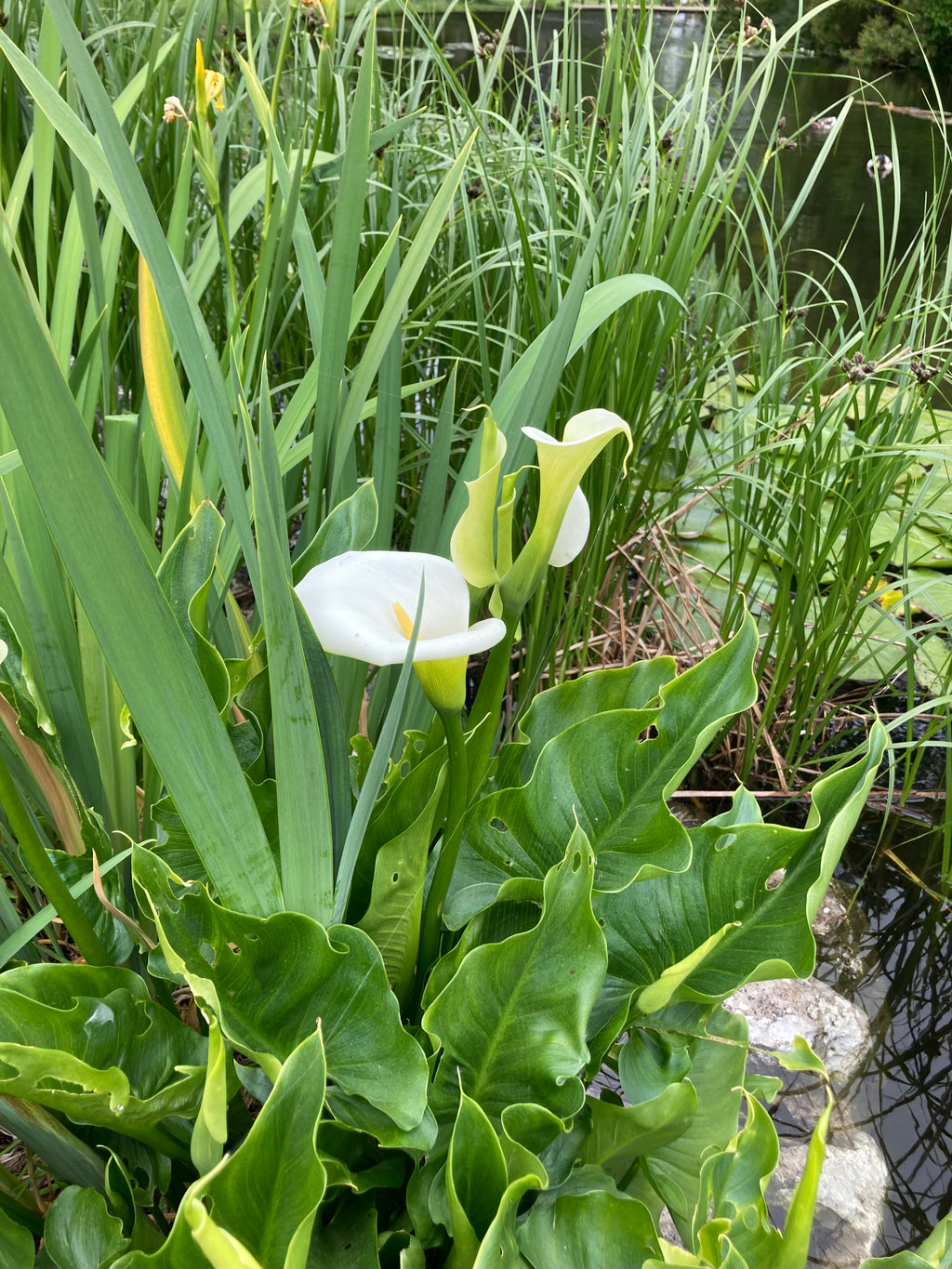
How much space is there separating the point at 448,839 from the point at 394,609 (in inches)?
5.2

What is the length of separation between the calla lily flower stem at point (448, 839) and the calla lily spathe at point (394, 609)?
16 mm

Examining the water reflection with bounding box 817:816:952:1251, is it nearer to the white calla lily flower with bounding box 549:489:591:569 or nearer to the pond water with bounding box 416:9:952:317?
the white calla lily flower with bounding box 549:489:591:569

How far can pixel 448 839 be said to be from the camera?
467 mm

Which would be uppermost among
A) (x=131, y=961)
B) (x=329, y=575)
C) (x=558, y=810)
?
(x=329, y=575)

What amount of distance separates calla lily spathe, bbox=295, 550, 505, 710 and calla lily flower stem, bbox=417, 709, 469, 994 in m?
0.02

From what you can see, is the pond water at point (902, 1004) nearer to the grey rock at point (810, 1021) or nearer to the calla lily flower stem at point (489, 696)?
the grey rock at point (810, 1021)

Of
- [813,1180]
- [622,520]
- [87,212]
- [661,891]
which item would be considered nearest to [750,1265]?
[813,1180]

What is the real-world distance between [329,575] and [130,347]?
86 centimetres

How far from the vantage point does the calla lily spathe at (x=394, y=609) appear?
0.36 m

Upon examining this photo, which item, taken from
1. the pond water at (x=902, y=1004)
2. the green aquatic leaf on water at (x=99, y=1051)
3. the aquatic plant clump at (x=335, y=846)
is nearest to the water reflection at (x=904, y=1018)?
the pond water at (x=902, y=1004)

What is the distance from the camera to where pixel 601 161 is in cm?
124

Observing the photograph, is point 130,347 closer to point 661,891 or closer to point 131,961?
point 131,961

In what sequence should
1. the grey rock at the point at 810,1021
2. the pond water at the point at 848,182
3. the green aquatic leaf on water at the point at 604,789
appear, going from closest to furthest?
the green aquatic leaf on water at the point at 604,789
the grey rock at the point at 810,1021
the pond water at the point at 848,182

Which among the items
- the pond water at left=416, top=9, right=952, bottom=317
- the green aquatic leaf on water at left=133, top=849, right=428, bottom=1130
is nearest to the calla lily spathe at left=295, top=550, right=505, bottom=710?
the green aquatic leaf on water at left=133, top=849, right=428, bottom=1130
